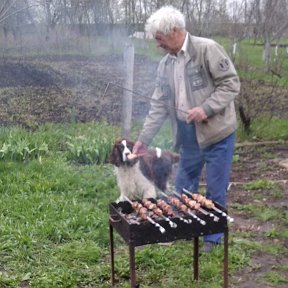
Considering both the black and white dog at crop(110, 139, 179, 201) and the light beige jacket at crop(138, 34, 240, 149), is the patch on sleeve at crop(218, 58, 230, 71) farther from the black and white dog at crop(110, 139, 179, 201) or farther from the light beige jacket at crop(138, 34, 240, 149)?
the black and white dog at crop(110, 139, 179, 201)

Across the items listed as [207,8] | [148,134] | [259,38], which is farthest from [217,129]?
[259,38]

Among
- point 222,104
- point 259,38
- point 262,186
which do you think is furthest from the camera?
point 259,38

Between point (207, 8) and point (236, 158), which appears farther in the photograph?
point (207, 8)

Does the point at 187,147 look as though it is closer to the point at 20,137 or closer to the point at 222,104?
the point at 222,104

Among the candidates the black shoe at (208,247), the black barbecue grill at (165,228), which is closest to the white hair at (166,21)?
the black barbecue grill at (165,228)

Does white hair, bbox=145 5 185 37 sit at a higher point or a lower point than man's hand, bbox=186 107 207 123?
higher

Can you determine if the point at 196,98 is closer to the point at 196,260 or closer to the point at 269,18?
the point at 196,260

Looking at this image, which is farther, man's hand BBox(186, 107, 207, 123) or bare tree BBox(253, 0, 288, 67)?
bare tree BBox(253, 0, 288, 67)

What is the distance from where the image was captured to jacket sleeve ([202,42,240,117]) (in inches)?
160

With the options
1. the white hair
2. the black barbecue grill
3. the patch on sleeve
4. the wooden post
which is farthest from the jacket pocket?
the wooden post

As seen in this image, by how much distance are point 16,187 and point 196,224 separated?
294 centimetres

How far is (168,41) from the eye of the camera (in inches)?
161

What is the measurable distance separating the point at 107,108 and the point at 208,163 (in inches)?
220

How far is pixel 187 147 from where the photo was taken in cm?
458
